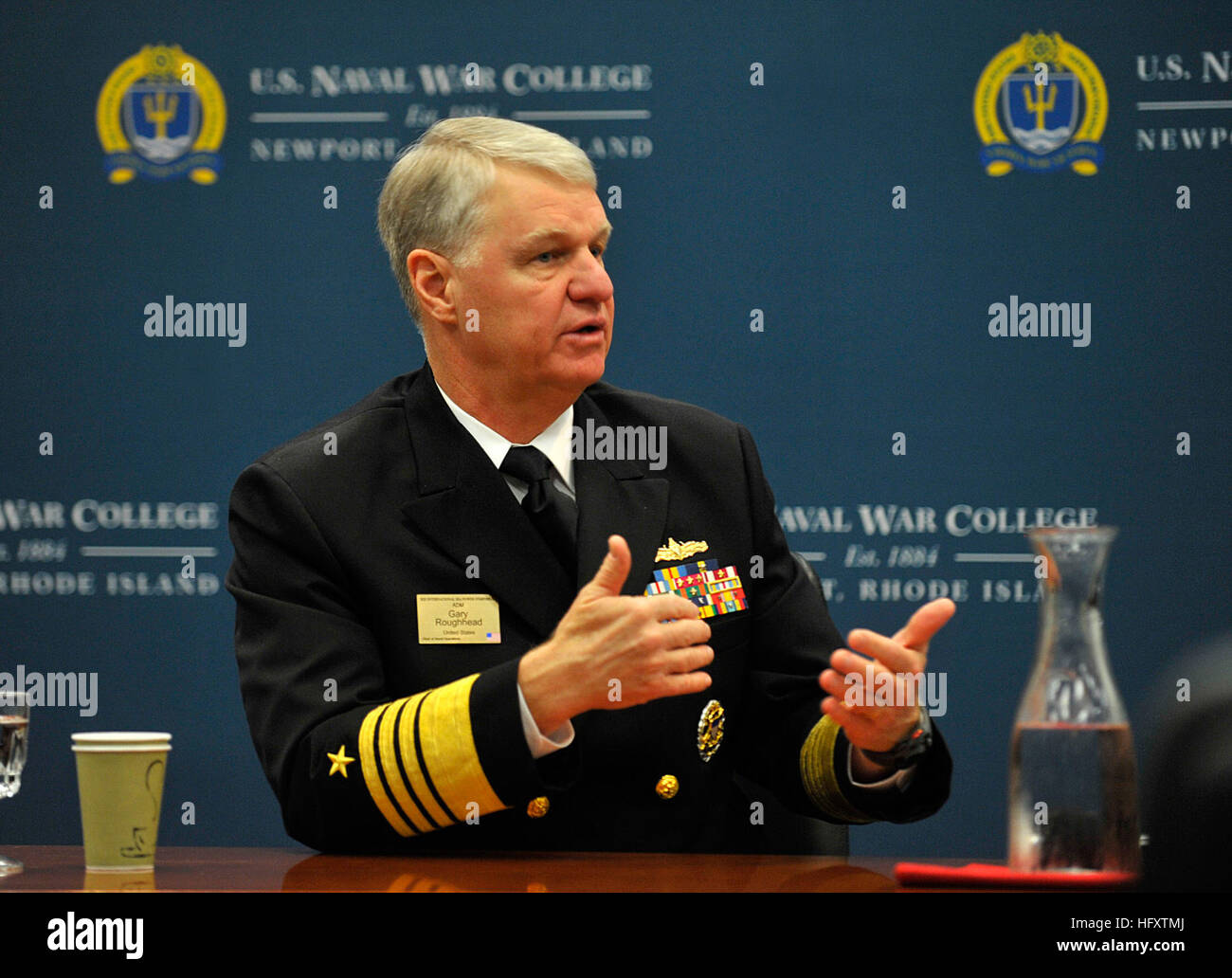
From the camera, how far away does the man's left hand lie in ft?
4.79

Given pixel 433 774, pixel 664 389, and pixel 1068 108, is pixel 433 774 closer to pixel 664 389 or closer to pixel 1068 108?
pixel 664 389

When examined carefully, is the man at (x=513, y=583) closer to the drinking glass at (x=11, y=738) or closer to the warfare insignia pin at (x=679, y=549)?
the warfare insignia pin at (x=679, y=549)

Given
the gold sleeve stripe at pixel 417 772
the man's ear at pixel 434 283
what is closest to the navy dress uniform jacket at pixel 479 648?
the gold sleeve stripe at pixel 417 772

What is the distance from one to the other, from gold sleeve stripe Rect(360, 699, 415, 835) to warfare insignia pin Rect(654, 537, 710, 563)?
57 cm

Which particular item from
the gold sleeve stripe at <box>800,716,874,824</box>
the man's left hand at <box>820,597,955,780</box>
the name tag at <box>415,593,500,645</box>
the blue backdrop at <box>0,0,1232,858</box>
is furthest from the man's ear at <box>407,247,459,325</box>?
the blue backdrop at <box>0,0,1232,858</box>

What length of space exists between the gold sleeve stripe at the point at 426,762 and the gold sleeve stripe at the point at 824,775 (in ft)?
1.56

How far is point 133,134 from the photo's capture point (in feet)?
11.4

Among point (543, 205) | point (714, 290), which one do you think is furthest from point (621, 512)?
point (714, 290)

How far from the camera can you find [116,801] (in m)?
1.53

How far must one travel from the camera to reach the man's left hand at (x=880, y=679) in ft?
4.79

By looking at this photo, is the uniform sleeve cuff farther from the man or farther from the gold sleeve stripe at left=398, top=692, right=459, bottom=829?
the gold sleeve stripe at left=398, top=692, right=459, bottom=829
